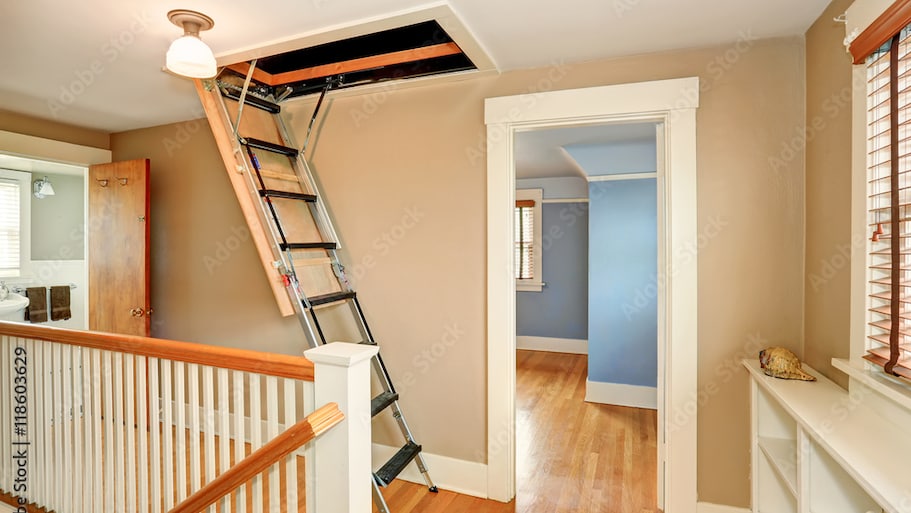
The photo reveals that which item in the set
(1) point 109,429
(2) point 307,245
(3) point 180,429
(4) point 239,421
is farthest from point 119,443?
(2) point 307,245

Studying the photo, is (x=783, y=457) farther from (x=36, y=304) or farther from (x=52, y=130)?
(x=36, y=304)

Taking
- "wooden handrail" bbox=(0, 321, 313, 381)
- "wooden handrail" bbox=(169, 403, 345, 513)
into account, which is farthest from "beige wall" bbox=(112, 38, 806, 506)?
"wooden handrail" bbox=(169, 403, 345, 513)

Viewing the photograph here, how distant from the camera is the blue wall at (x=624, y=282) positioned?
13.0 ft

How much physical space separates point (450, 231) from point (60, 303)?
4403 mm

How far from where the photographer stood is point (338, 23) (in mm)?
1871

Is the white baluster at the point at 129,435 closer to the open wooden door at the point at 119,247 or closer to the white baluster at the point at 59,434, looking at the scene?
the white baluster at the point at 59,434

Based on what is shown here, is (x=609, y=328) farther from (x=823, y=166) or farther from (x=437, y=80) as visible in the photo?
(x=437, y=80)

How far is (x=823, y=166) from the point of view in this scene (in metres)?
1.82

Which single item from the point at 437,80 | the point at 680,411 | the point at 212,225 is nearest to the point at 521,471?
the point at 680,411

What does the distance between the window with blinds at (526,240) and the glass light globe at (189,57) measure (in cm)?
486

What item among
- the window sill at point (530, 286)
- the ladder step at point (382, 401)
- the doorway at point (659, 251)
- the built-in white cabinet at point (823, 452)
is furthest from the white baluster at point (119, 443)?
the window sill at point (530, 286)

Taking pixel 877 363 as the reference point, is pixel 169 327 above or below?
below

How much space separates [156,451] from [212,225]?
1.99 metres

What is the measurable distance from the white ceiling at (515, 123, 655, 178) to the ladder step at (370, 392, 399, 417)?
70.2 inches
